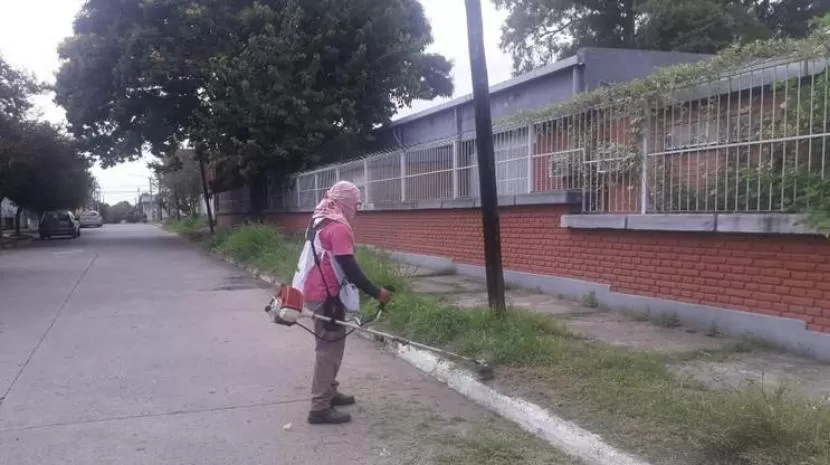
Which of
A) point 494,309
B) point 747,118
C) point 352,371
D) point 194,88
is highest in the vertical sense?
point 194,88

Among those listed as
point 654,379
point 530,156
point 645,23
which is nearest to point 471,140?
point 530,156

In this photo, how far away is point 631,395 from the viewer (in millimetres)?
4664

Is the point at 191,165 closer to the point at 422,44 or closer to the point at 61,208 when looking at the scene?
the point at 61,208

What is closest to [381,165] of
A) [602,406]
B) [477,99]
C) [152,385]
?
[477,99]

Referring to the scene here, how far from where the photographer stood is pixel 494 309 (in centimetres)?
673

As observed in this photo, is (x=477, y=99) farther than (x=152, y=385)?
Yes

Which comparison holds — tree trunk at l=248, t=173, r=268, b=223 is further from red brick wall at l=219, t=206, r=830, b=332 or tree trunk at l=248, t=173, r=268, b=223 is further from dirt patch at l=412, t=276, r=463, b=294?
dirt patch at l=412, t=276, r=463, b=294

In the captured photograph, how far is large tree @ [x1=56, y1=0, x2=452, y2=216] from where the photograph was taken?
20.6m

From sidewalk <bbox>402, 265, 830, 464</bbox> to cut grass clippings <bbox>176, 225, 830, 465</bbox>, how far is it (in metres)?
0.01

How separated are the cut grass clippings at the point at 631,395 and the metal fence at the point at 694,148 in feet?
6.43

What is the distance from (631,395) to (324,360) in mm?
2102

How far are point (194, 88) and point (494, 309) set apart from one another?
19.8 m

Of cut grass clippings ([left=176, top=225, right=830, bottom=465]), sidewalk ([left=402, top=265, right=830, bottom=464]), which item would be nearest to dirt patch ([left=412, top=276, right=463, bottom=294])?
cut grass clippings ([left=176, top=225, right=830, bottom=465])

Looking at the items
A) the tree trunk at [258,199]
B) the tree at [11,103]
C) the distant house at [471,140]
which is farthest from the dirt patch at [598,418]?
the tree trunk at [258,199]
